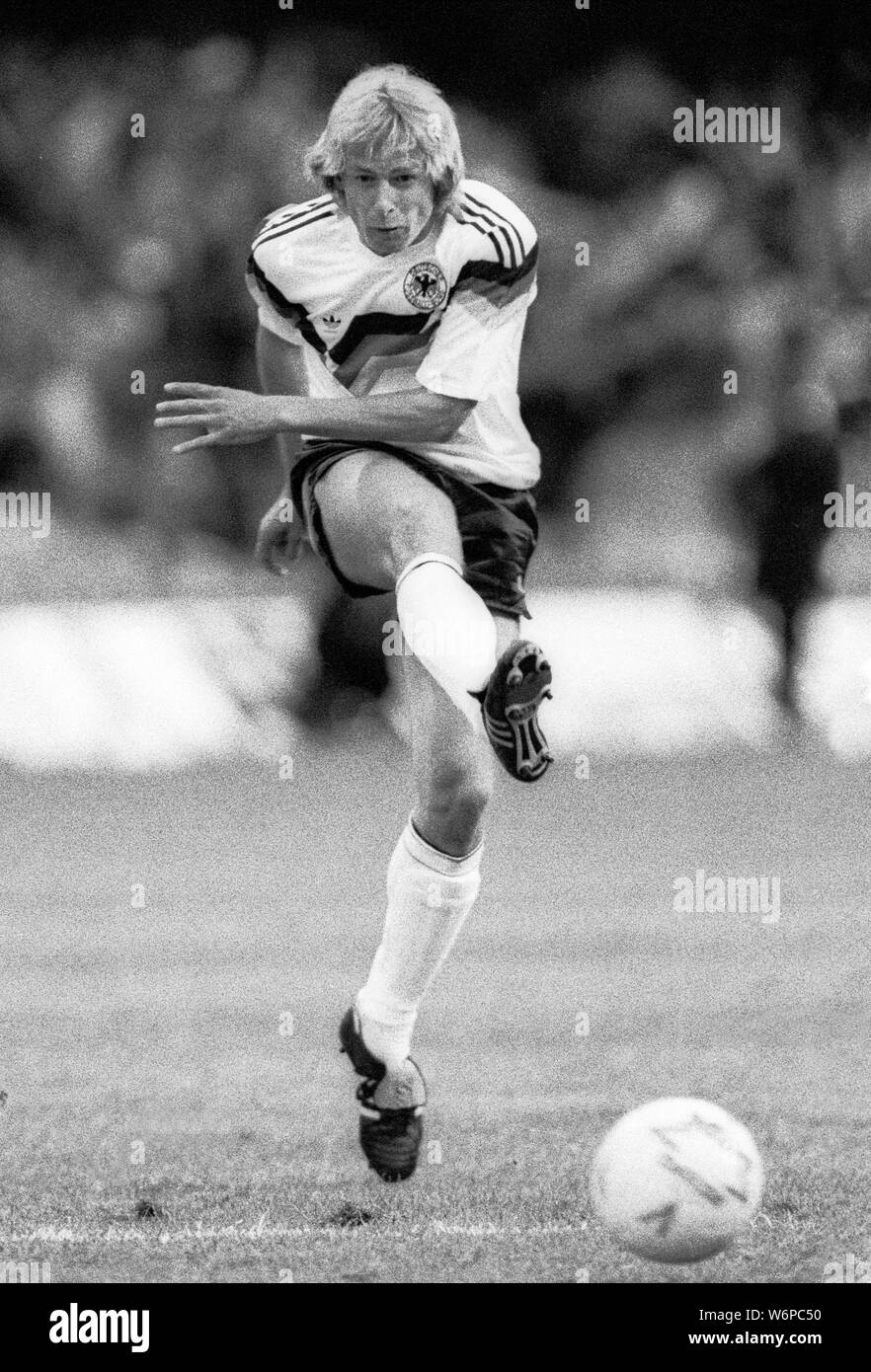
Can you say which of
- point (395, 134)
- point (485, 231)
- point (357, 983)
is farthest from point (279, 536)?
point (357, 983)

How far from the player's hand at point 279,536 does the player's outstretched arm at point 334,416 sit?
33 centimetres

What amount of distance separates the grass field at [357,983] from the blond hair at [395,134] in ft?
5.50

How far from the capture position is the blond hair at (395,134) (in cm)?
560

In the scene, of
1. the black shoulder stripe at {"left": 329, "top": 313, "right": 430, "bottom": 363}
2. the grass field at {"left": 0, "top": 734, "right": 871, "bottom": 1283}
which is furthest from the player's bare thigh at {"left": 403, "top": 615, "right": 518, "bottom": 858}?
the black shoulder stripe at {"left": 329, "top": 313, "right": 430, "bottom": 363}

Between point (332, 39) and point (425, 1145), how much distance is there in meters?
3.22

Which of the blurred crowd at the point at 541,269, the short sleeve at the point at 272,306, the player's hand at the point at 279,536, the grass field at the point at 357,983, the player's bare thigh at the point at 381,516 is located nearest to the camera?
the player's bare thigh at the point at 381,516

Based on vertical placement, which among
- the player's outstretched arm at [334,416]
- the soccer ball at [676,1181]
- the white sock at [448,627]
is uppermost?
the player's outstretched arm at [334,416]

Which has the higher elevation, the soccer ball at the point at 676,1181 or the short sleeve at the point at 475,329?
the short sleeve at the point at 475,329

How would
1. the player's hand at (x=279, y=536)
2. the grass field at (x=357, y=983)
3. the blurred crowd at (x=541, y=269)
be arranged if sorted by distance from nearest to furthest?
the grass field at (x=357, y=983) → the player's hand at (x=279, y=536) → the blurred crowd at (x=541, y=269)

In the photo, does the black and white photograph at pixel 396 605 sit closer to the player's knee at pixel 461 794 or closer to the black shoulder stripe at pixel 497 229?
the black shoulder stripe at pixel 497 229

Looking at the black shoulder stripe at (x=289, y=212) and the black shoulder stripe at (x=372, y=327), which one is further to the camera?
the black shoulder stripe at (x=289, y=212)

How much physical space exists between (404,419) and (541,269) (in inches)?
37.0

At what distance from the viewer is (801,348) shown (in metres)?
6.33

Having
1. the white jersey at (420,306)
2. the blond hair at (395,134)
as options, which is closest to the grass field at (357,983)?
the white jersey at (420,306)
